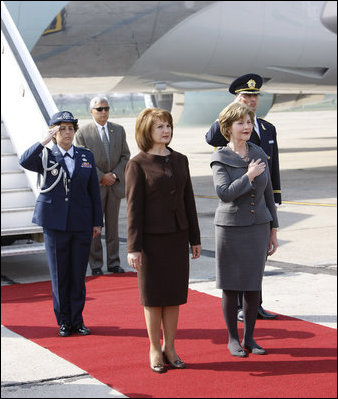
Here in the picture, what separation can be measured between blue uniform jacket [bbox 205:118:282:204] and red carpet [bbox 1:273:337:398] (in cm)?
55

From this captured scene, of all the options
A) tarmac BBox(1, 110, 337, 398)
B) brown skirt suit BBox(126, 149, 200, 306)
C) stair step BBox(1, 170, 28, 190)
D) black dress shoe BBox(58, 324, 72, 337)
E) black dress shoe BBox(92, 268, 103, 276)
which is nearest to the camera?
brown skirt suit BBox(126, 149, 200, 306)

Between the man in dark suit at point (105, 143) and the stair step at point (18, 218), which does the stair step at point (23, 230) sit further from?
the man in dark suit at point (105, 143)

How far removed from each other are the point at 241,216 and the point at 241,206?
24mm

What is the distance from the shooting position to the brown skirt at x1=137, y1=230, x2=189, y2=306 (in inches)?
69.6

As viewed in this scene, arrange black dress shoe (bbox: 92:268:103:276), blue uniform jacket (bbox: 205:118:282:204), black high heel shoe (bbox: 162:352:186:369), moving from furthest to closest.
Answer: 1. black dress shoe (bbox: 92:268:103:276)
2. black high heel shoe (bbox: 162:352:186:369)
3. blue uniform jacket (bbox: 205:118:282:204)

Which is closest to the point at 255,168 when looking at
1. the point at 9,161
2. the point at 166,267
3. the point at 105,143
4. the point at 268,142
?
the point at 268,142

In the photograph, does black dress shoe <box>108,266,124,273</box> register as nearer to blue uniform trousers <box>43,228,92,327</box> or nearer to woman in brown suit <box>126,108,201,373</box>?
blue uniform trousers <box>43,228,92,327</box>

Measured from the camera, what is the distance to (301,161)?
21906mm

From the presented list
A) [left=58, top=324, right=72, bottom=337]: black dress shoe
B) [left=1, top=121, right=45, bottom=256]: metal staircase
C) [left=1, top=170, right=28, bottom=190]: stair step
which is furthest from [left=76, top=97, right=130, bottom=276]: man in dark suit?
[left=1, top=170, right=28, bottom=190]: stair step

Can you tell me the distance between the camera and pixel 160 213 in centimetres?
165

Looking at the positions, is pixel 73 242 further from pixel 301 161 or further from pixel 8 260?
pixel 301 161

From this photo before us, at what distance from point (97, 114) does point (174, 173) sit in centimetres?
53

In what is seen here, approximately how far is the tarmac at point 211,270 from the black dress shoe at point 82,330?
0.40ft

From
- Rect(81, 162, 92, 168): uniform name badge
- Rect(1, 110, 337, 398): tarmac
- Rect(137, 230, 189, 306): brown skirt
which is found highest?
Rect(81, 162, 92, 168): uniform name badge
